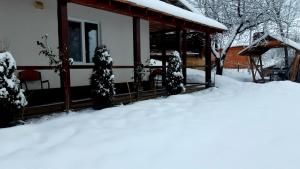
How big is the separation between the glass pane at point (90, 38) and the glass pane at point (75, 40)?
30cm

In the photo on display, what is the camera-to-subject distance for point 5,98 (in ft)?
18.0

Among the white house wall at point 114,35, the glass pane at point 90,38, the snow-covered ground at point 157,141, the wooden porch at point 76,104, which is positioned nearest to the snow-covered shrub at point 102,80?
the wooden porch at point 76,104

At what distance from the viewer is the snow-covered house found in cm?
753

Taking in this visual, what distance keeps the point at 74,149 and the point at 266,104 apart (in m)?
5.65

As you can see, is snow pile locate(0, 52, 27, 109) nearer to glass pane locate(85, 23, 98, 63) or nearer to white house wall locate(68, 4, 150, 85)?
white house wall locate(68, 4, 150, 85)

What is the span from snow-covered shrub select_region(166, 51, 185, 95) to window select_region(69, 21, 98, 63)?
97.6 inches

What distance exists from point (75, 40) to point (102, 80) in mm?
2881

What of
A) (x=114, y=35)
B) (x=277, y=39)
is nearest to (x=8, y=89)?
(x=114, y=35)

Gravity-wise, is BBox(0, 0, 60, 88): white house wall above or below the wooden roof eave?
below

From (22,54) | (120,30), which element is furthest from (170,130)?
(120,30)

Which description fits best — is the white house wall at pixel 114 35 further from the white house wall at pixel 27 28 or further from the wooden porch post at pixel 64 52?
the wooden porch post at pixel 64 52

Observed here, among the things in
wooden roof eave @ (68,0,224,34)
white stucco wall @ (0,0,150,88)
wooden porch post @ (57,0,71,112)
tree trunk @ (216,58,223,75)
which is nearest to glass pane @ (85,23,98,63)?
white stucco wall @ (0,0,150,88)

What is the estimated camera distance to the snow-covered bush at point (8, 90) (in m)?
5.49

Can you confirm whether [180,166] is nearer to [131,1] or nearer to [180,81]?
[131,1]
